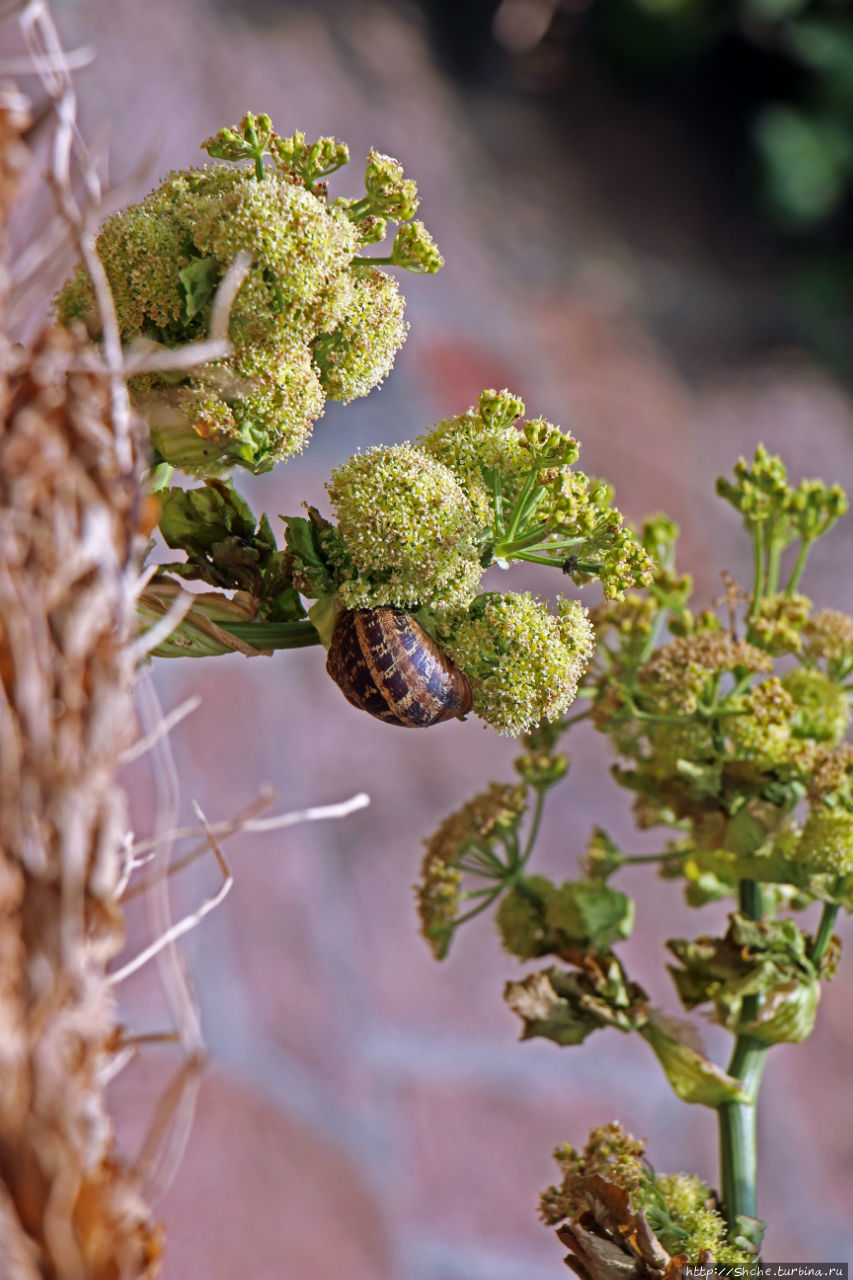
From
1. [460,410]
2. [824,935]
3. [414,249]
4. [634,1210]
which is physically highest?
[460,410]

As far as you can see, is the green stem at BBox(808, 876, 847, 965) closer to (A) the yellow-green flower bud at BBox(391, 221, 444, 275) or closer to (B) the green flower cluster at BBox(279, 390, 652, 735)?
(B) the green flower cluster at BBox(279, 390, 652, 735)

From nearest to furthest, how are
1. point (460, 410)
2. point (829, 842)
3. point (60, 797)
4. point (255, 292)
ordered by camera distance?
point (60, 797) → point (255, 292) → point (829, 842) → point (460, 410)

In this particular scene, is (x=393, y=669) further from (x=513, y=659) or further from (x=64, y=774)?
(x=64, y=774)

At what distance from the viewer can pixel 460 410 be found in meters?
1.58

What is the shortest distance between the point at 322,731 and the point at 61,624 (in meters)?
1.25

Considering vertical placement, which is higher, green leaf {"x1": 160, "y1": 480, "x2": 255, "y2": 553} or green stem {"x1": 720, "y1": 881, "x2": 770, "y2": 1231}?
green leaf {"x1": 160, "y1": 480, "x2": 255, "y2": 553}

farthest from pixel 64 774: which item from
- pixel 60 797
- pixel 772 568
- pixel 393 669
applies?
pixel 772 568

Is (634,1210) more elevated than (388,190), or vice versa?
(388,190)

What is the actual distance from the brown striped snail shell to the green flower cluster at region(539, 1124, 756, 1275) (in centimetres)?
20

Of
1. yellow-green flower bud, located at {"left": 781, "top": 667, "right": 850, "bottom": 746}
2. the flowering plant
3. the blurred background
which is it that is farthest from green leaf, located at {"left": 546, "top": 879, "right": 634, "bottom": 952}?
the blurred background

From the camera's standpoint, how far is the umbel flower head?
360 millimetres

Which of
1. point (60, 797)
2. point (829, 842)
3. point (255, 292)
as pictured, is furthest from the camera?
point (829, 842)

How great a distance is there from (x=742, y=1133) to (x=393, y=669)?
0.29m

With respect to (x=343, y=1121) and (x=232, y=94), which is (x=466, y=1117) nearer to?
(x=343, y=1121)
